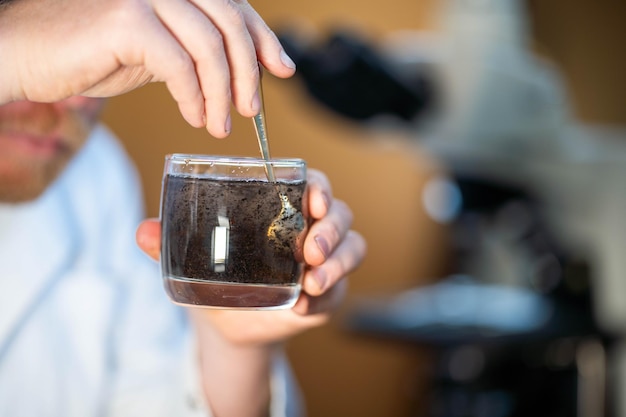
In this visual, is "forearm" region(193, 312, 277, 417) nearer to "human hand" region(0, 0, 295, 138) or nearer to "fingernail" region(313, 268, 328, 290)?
"fingernail" region(313, 268, 328, 290)

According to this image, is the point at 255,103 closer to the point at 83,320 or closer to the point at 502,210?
the point at 83,320

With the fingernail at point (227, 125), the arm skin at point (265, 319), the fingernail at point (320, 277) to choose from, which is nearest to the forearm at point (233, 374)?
the arm skin at point (265, 319)

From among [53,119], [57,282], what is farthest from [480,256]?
[53,119]

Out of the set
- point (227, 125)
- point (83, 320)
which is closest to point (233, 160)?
point (227, 125)

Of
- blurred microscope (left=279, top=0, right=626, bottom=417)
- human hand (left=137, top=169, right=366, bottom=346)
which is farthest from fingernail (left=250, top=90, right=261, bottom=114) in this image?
blurred microscope (left=279, top=0, right=626, bottom=417)

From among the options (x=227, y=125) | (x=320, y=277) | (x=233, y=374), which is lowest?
(x=233, y=374)

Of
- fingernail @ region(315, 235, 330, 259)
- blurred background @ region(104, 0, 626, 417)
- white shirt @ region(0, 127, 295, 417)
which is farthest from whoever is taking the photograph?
blurred background @ region(104, 0, 626, 417)
